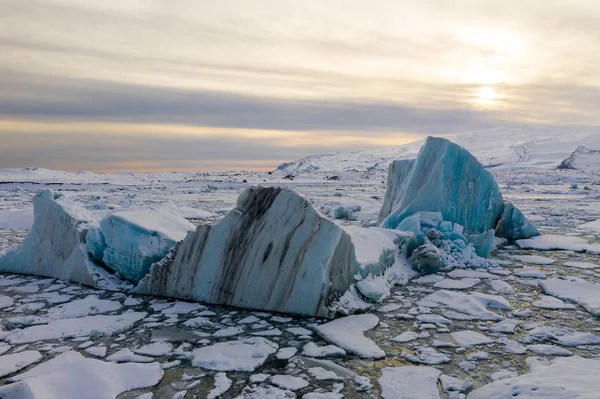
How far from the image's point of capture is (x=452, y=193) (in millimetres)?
7125

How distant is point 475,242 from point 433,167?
1430 mm

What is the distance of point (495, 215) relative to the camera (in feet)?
25.8

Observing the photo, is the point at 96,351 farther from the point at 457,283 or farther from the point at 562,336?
the point at 457,283

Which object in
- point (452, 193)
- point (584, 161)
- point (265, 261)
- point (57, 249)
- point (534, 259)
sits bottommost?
point (534, 259)

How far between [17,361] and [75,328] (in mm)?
617

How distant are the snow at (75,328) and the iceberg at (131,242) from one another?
92 cm

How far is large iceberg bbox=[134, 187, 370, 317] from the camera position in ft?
13.5

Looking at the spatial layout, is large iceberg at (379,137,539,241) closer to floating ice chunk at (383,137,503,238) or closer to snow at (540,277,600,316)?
floating ice chunk at (383,137,503,238)

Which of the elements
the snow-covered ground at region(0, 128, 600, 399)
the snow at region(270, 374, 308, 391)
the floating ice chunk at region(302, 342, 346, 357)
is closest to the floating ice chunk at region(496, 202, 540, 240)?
the snow-covered ground at region(0, 128, 600, 399)

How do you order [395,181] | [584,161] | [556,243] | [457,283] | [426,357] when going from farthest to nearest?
[584,161] → [395,181] → [556,243] → [457,283] → [426,357]

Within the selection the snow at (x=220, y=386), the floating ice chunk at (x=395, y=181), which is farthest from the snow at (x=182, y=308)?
the floating ice chunk at (x=395, y=181)

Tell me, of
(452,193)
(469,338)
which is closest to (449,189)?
(452,193)

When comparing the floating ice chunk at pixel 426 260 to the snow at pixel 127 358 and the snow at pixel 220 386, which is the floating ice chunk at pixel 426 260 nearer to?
the snow at pixel 220 386

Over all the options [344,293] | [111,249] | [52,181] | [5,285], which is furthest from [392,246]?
[52,181]
